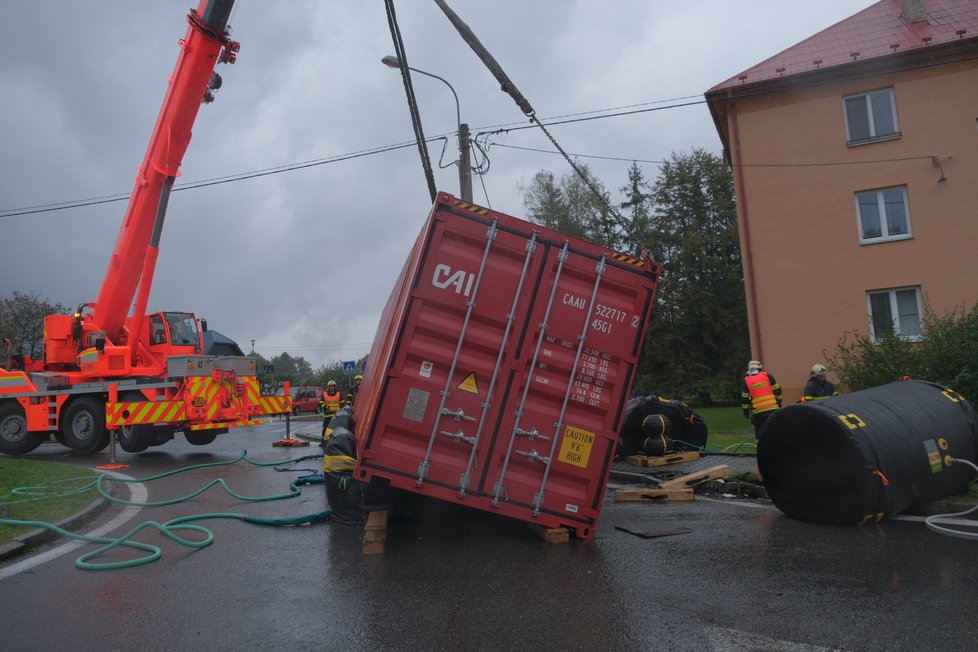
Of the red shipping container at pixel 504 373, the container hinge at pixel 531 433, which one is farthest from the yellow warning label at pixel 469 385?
the container hinge at pixel 531 433

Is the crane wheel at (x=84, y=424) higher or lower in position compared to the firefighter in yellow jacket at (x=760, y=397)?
lower

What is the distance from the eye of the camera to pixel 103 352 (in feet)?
43.3

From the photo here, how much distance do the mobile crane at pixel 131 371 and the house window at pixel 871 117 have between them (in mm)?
15839

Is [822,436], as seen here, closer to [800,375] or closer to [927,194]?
[800,375]

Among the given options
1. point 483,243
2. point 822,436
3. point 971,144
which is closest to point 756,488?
point 822,436

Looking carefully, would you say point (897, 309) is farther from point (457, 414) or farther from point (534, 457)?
point (457, 414)

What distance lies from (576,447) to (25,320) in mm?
40157

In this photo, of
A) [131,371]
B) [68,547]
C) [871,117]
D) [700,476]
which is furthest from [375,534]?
[871,117]

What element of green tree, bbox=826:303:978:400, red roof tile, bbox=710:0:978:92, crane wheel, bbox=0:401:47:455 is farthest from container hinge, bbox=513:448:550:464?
red roof tile, bbox=710:0:978:92

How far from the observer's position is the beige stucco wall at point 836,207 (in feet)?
56.1

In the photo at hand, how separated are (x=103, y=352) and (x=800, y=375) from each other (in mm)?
16429

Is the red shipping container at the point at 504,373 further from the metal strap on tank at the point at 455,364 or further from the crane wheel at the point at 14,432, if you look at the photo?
the crane wheel at the point at 14,432

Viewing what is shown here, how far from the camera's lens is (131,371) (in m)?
13.5

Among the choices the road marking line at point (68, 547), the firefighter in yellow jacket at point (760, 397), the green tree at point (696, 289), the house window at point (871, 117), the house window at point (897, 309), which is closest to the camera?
the road marking line at point (68, 547)
